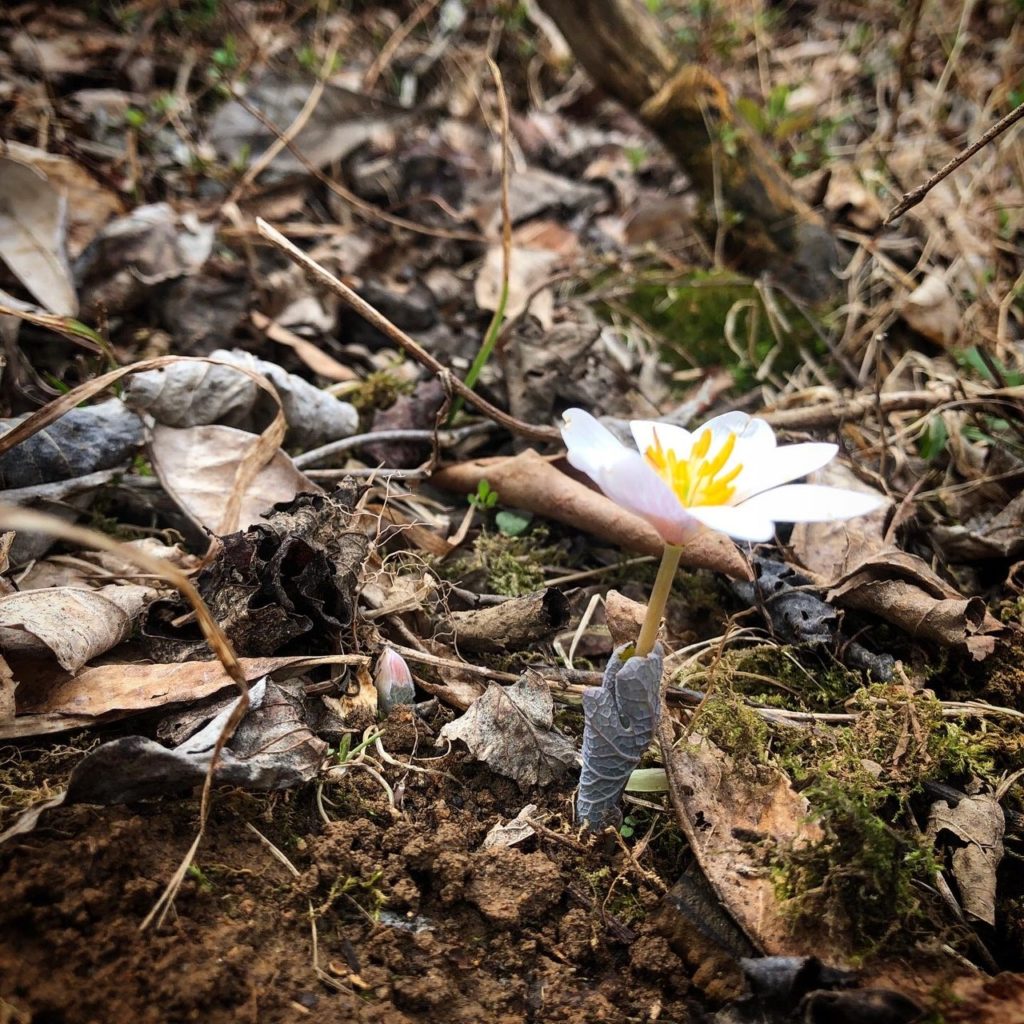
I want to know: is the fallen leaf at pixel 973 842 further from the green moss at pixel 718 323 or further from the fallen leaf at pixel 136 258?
the fallen leaf at pixel 136 258

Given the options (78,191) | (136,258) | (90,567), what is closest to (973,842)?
(90,567)

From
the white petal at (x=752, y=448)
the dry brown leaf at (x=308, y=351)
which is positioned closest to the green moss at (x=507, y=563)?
the white petal at (x=752, y=448)

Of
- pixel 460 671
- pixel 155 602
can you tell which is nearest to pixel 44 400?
pixel 155 602

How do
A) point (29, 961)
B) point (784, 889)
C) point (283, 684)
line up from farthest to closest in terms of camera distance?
point (283, 684)
point (784, 889)
point (29, 961)

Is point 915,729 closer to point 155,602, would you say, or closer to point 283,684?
point 283,684

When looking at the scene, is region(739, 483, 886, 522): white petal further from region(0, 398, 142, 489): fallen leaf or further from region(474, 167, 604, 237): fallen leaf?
region(474, 167, 604, 237): fallen leaf

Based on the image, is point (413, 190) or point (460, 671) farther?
point (413, 190)

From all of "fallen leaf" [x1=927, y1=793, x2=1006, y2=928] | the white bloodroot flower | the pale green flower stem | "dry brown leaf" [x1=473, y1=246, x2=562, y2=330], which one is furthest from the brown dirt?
"dry brown leaf" [x1=473, y1=246, x2=562, y2=330]
